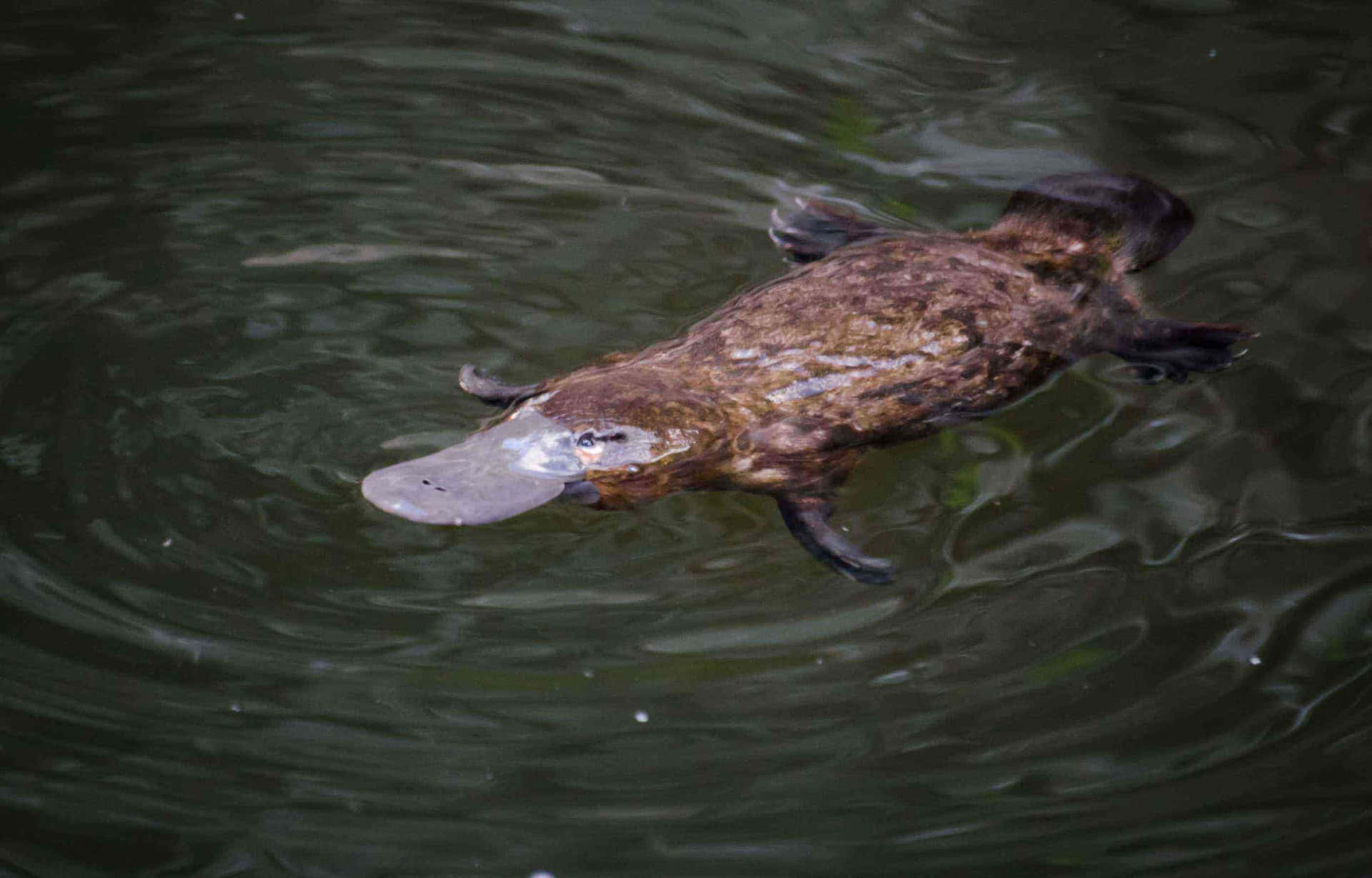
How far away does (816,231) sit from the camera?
355cm

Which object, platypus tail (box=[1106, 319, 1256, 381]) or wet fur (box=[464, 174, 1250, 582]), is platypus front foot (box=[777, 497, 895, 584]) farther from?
platypus tail (box=[1106, 319, 1256, 381])

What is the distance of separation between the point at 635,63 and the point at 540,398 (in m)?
2.15

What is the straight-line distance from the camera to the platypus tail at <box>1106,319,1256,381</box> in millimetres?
3119

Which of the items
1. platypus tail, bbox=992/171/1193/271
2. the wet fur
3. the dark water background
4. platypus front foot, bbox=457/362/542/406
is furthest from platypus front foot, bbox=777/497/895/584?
platypus tail, bbox=992/171/1193/271

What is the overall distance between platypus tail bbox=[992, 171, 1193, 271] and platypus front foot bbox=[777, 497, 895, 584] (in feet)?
3.25

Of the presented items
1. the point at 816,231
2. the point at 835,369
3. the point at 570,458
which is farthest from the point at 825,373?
the point at 816,231

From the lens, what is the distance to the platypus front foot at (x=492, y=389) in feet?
9.46

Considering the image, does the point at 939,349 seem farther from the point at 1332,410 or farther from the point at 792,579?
the point at 1332,410

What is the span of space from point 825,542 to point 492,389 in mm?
855

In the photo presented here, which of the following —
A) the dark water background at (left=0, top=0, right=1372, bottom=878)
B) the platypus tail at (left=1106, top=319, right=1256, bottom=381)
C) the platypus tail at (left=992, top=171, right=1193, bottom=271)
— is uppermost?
the platypus tail at (left=992, top=171, right=1193, bottom=271)

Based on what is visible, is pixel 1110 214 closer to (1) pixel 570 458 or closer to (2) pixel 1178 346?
(2) pixel 1178 346

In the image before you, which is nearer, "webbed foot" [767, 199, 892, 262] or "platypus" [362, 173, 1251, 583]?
"platypus" [362, 173, 1251, 583]

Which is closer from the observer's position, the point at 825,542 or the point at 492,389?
the point at 825,542

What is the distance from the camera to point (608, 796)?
2.51 metres
